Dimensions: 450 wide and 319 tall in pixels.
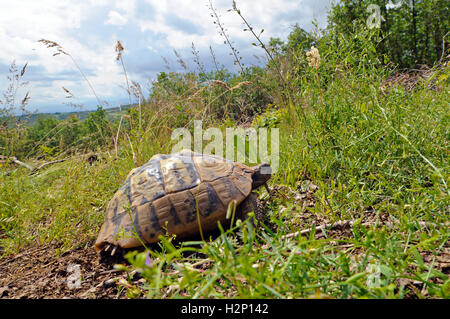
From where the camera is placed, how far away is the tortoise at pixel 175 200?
2154mm

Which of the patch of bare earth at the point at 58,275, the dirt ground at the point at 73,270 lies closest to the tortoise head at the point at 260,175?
the dirt ground at the point at 73,270

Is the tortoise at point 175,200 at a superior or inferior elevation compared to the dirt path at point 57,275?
superior

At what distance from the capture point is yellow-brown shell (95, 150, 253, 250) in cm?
215

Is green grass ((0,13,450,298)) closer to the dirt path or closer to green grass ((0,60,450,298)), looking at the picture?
green grass ((0,60,450,298))

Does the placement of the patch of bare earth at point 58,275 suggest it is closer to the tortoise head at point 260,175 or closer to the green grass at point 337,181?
the green grass at point 337,181

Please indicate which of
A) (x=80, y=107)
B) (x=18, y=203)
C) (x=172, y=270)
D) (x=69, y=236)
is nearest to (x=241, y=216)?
(x=172, y=270)

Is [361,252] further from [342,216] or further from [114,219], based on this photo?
[114,219]

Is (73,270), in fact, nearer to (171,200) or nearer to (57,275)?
(57,275)

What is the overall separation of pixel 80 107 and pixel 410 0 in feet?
25.5

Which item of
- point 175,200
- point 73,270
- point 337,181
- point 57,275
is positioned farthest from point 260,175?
point 57,275

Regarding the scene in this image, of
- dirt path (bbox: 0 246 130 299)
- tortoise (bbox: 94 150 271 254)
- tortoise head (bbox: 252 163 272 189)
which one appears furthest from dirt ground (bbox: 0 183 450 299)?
tortoise head (bbox: 252 163 272 189)

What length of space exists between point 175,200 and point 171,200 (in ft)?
0.11
